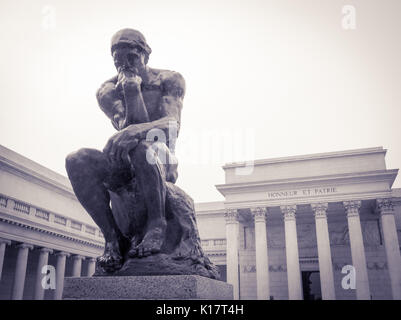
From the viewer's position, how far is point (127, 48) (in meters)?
4.01

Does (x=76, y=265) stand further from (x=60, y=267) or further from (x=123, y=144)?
(x=123, y=144)

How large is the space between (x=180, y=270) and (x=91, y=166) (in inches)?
52.6

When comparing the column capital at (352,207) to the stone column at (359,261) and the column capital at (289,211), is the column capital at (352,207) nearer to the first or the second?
the stone column at (359,261)

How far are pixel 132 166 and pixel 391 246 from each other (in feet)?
94.7

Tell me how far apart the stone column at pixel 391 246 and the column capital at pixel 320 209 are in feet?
13.2

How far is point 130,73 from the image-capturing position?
4020mm

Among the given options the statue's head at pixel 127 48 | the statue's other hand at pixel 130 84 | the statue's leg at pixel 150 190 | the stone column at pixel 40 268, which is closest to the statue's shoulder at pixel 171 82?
the statue's head at pixel 127 48

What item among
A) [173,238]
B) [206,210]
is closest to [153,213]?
[173,238]

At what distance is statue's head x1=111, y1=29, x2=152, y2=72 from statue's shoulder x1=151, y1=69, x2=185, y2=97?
0.38 meters

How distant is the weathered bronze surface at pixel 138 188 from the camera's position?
358 cm

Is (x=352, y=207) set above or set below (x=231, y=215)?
below

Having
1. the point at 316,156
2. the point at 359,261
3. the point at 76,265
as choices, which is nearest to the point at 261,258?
the point at 359,261
